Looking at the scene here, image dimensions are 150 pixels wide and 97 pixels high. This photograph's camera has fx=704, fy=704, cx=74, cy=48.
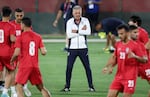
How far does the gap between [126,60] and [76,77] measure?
7.67 metres

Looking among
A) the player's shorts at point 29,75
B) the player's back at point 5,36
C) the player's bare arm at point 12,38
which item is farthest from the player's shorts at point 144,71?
the player's back at point 5,36

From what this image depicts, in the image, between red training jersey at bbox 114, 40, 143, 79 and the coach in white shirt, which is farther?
the coach in white shirt

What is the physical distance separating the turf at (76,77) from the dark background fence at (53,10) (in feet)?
27.4

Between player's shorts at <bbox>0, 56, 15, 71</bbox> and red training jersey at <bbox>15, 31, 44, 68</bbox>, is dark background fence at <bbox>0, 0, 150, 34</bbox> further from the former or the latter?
red training jersey at <bbox>15, 31, 44, 68</bbox>

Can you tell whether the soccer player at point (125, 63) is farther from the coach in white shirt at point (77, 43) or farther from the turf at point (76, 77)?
the coach in white shirt at point (77, 43)

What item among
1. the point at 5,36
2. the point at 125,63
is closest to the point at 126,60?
the point at 125,63

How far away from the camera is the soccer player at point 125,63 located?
14602 millimetres

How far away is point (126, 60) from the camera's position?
48.1ft

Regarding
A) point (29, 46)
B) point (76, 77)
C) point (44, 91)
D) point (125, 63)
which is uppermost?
point (29, 46)

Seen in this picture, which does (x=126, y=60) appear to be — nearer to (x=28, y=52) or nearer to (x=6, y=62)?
(x=28, y=52)

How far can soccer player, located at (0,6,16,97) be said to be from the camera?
16.9 m

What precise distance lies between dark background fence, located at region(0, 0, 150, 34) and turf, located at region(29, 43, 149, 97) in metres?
8.35

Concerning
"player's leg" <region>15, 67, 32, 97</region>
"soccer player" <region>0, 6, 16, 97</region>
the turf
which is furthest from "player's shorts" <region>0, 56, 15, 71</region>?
"player's leg" <region>15, 67, 32, 97</region>

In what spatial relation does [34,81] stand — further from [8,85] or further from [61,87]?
[61,87]
